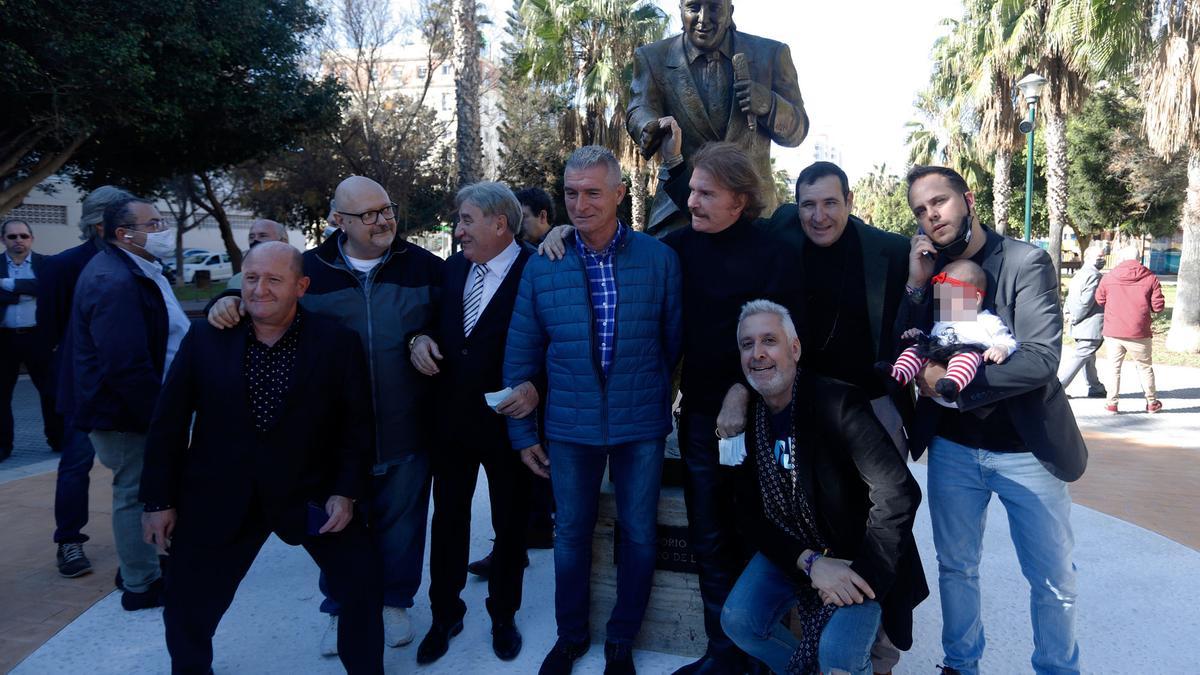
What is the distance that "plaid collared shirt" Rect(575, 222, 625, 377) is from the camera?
2947mm

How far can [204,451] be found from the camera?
2.78m

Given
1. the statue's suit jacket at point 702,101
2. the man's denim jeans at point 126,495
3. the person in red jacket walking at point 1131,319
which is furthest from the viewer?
the person in red jacket walking at point 1131,319

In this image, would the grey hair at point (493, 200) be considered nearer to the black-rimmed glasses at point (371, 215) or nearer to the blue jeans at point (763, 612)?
the black-rimmed glasses at point (371, 215)

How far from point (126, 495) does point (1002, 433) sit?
382 cm

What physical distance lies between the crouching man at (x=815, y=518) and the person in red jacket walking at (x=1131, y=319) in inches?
287

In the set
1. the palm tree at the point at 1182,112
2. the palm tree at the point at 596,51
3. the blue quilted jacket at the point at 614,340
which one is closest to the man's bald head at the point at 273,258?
the blue quilted jacket at the point at 614,340

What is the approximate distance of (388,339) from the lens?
322cm

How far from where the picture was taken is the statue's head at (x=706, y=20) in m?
3.71

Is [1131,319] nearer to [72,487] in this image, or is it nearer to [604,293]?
[604,293]

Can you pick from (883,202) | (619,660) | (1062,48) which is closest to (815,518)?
(619,660)

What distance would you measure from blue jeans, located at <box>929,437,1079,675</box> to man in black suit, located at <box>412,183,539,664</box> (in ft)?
5.47

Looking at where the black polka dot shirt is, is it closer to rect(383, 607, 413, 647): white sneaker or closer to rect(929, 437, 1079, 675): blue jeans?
rect(383, 607, 413, 647): white sneaker

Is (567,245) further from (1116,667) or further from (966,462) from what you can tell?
(1116,667)

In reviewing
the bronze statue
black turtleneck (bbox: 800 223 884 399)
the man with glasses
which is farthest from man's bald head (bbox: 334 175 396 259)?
the man with glasses
